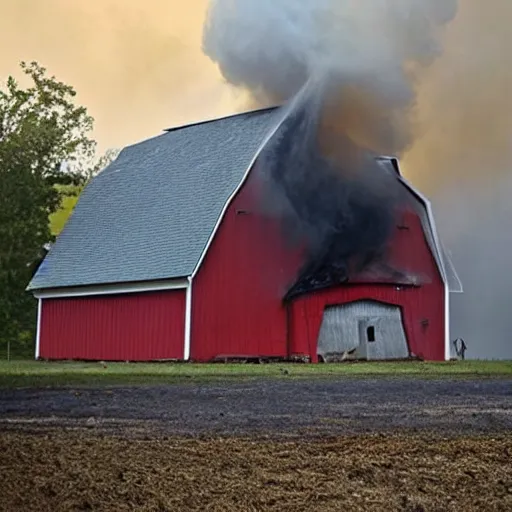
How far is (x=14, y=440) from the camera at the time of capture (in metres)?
8.60

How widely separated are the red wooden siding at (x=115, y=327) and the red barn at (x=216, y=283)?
0.04 m

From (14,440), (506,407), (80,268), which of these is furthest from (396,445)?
(80,268)

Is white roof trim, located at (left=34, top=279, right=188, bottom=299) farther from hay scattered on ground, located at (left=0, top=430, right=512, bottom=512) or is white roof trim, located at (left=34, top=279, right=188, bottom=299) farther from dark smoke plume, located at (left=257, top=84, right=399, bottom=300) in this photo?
hay scattered on ground, located at (left=0, top=430, right=512, bottom=512)

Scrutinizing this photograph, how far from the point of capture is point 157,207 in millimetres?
31297

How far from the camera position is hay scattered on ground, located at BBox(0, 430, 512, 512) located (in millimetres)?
6012

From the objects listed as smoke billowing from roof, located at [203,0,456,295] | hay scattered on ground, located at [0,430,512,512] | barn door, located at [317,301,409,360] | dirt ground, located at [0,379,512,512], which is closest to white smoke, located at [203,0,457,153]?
smoke billowing from roof, located at [203,0,456,295]

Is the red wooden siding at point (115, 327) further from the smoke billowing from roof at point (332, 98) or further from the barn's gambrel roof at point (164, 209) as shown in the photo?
the smoke billowing from roof at point (332, 98)

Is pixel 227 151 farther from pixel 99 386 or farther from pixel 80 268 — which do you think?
pixel 99 386

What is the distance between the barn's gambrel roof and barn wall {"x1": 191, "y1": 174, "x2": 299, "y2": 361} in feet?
2.28

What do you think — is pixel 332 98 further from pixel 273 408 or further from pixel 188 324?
pixel 273 408

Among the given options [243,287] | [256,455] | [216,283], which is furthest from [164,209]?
[256,455]

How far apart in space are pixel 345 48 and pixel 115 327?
34.7 feet

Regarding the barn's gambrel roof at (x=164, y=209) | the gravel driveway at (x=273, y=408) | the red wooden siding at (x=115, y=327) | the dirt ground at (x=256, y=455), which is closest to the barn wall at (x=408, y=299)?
the barn's gambrel roof at (x=164, y=209)

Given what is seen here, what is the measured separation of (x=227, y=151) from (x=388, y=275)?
6.05 metres
